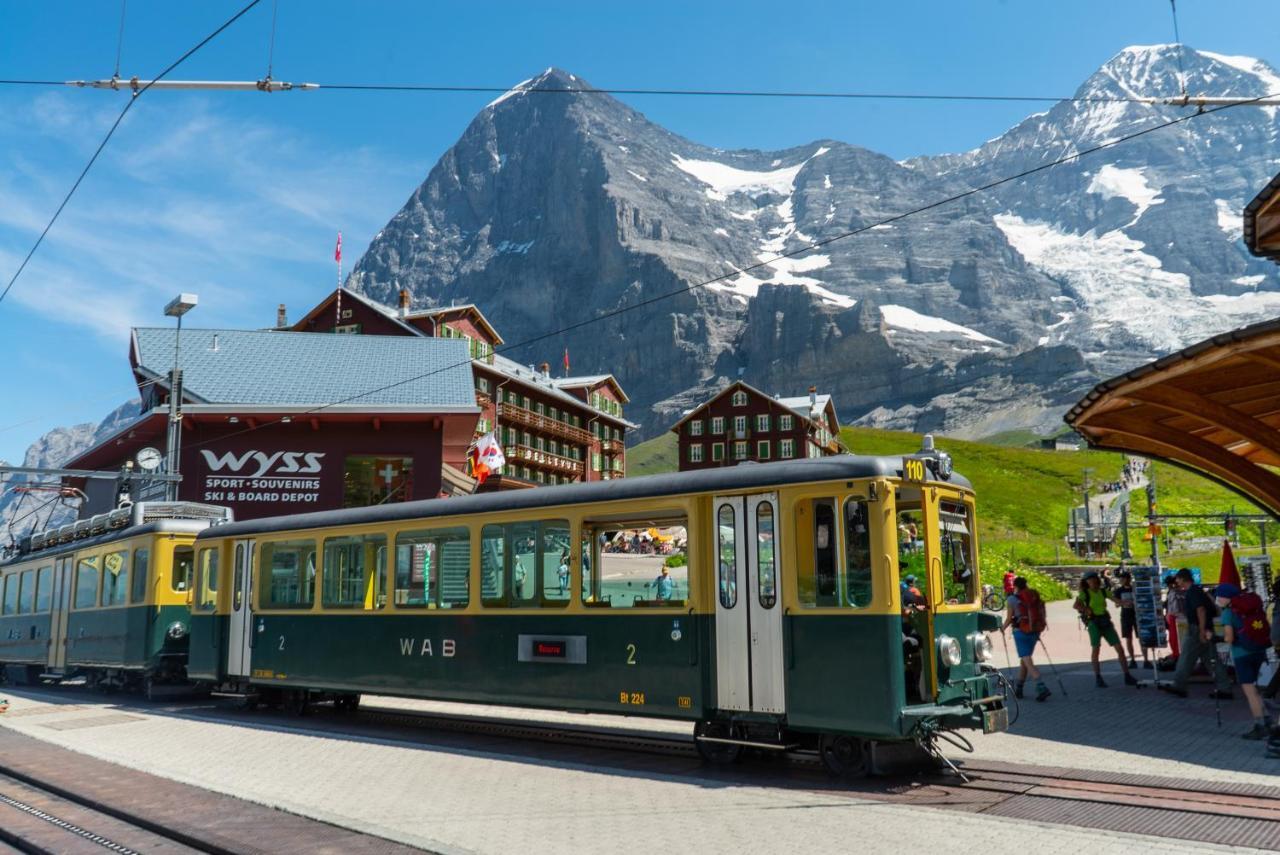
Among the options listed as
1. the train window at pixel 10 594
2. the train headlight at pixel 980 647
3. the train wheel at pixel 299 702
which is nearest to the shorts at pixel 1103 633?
the train headlight at pixel 980 647

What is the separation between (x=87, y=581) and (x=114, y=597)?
6.08ft

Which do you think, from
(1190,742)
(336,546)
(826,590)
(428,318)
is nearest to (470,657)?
(336,546)

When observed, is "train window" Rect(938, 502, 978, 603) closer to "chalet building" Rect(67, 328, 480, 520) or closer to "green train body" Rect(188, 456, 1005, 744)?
"green train body" Rect(188, 456, 1005, 744)

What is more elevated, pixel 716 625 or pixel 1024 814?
pixel 716 625

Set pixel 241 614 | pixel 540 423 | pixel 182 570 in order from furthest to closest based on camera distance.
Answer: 1. pixel 540 423
2. pixel 182 570
3. pixel 241 614

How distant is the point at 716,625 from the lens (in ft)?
35.6

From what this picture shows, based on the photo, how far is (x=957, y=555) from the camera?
35.5ft

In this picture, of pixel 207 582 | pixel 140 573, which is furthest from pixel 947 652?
pixel 140 573

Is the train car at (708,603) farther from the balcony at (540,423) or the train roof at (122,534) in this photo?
the balcony at (540,423)

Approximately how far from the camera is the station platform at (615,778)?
309 inches

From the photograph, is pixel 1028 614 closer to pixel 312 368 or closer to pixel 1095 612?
pixel 1095 612

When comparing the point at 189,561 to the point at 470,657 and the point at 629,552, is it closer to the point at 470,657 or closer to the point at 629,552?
the point at 470,657

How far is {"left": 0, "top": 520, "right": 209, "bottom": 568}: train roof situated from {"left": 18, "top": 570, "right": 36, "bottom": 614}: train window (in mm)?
374

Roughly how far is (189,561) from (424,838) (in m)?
13.4
